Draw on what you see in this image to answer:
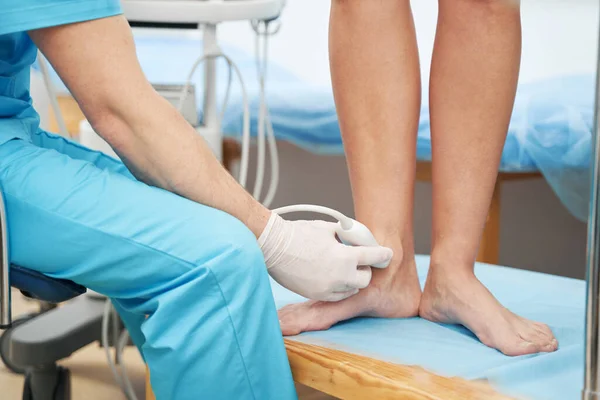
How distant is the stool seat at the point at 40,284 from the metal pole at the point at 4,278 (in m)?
0.08

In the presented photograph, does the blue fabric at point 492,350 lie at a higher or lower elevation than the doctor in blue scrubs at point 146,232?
lower

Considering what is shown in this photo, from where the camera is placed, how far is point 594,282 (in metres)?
0.69

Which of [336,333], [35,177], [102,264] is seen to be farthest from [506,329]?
[35,177]

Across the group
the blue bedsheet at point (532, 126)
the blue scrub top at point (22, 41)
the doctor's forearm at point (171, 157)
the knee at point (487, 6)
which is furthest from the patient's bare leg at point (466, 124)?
the blue scrub top at point (22, 41)

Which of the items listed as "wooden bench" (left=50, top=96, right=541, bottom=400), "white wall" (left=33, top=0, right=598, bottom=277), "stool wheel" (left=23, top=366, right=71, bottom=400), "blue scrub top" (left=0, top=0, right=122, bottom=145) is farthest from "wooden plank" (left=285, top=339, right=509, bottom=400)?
"white wall" (left=33, top=0, right=598, bottom=277)

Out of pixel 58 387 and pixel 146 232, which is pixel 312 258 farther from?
pixel 58 387

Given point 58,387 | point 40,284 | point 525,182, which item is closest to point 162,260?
point 40,284

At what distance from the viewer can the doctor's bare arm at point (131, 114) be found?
3.19 feet

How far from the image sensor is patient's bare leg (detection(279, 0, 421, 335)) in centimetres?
130

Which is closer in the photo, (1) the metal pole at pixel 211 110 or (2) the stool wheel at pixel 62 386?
(2) the stool wheel at pixel 62 386

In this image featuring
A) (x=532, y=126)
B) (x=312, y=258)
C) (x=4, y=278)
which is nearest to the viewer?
(x=4, y=278)

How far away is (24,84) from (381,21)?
0.60m

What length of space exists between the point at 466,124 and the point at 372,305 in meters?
0.34

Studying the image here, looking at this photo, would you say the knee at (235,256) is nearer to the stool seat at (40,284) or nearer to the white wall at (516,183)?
the stool seat at (40,284)
